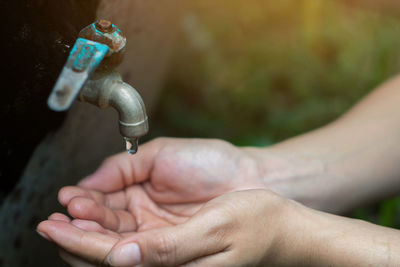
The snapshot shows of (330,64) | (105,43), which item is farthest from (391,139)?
Answer: (330,64)

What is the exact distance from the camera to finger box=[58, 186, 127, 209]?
85cm

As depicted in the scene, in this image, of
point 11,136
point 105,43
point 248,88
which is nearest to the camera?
point 105,43

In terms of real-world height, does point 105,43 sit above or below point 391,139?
above

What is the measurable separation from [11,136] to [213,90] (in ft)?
4.22

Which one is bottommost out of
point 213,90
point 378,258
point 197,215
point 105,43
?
point 213,90

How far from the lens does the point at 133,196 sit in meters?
1.02

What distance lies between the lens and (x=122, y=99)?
70 centimetres

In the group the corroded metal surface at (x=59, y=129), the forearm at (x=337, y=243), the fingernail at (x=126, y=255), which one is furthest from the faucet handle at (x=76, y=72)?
the forearm at (x=337, y=243)

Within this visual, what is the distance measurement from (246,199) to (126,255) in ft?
0.81

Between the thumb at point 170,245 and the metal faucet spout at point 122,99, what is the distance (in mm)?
168

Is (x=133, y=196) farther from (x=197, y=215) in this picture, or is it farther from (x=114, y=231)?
(x=197, y=215)

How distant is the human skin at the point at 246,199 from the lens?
0.73 metres

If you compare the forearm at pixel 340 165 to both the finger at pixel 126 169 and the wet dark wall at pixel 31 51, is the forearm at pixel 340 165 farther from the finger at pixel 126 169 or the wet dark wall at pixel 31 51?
the wet dark wall at pixel 31 51

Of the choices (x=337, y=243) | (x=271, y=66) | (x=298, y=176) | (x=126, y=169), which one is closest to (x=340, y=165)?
(x=298, y=176)
